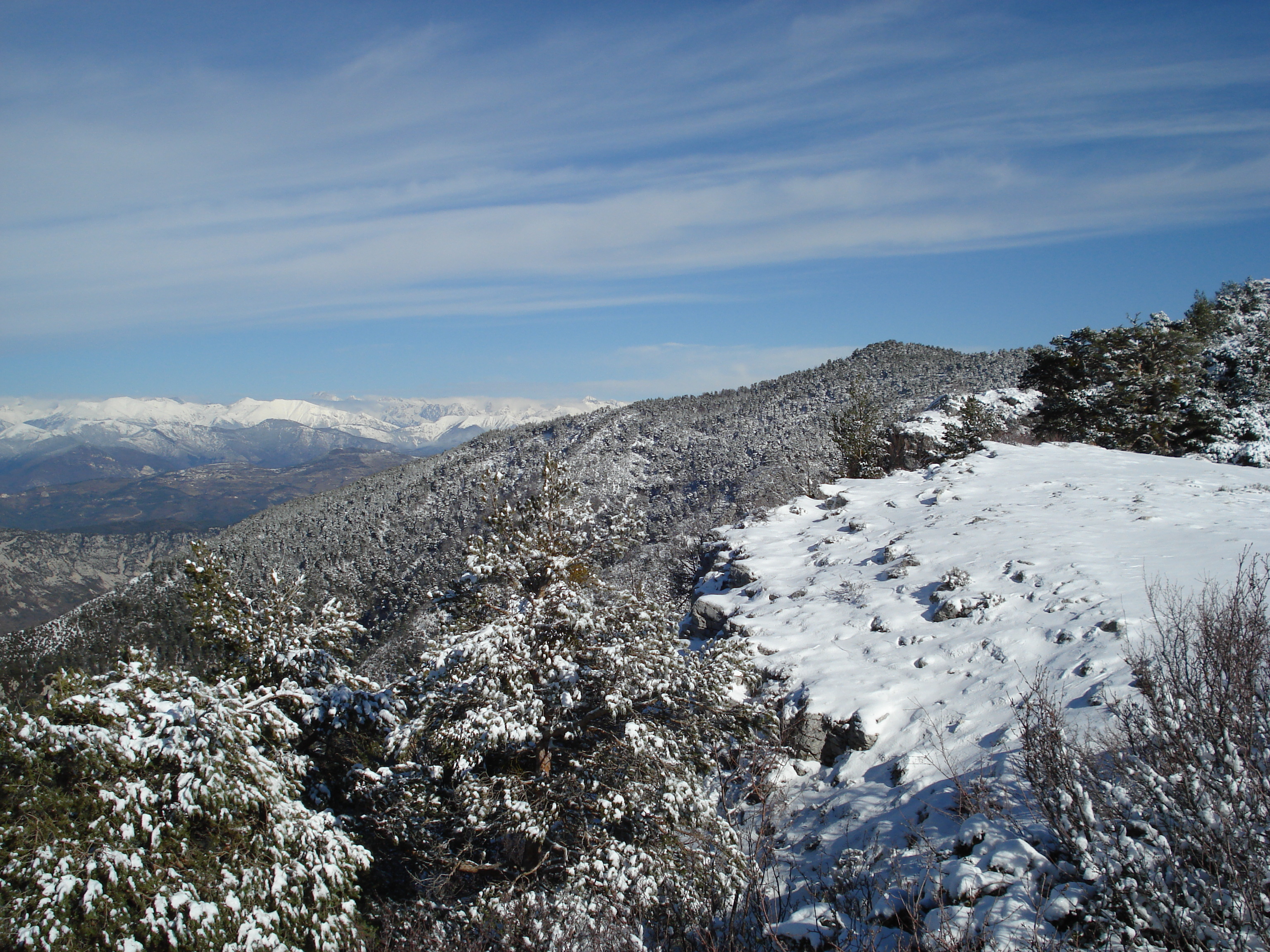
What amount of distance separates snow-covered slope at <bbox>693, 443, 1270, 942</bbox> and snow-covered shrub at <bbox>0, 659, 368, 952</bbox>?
533 centimetres

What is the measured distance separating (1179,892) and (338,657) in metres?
11.3

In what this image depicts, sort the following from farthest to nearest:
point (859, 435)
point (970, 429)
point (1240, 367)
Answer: point (1240, 367) < point (859, 435) < point (970, 429)

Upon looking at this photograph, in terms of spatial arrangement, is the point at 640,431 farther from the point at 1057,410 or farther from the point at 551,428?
the point at 1057,410

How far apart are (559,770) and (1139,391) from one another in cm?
2668

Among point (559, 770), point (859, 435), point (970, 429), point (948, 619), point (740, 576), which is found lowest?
point (559, 770)

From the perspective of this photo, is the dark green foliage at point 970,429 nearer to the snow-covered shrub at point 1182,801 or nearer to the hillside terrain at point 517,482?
the snow-covered shrub at point 1182,801

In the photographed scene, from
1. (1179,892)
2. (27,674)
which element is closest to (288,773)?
(1179,892)

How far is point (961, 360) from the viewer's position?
118 m

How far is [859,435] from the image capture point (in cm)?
2433

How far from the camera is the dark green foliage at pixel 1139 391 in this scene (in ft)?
78.4

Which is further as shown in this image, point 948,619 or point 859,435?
point 859,435

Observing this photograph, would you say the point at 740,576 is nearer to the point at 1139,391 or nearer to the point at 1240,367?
the point at 1139,391

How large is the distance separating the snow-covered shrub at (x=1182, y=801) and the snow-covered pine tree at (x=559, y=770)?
11.5 ft

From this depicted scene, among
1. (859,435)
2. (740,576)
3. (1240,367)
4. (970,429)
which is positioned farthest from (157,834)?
(1240,367)
